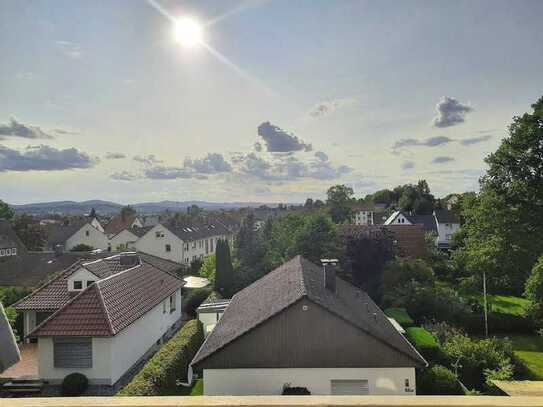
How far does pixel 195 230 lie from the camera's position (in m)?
55.3

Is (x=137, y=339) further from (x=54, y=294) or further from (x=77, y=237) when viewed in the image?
(x=77, y=237)

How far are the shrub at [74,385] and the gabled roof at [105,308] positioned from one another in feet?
5.08

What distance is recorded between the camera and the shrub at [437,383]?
13922 mm

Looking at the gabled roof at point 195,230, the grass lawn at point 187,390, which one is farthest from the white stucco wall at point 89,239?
the grass lawn at point 187,390

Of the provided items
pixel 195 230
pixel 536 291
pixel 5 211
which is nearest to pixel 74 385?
Answer: pixel 536 291

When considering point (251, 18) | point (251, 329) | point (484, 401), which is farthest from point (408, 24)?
point (251, 329)

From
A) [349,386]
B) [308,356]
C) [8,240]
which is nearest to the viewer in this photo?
[349,386]

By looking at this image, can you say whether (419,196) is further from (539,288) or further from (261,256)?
(539,288)

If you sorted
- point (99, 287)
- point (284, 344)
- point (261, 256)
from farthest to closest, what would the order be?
point (261, 256) → point (99, 287) → point (284, 344)

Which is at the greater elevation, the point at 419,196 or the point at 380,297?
the point at 419,196

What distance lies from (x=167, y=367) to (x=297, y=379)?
4.55 metres

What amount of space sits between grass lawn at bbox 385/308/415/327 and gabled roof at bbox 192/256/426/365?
470 cm

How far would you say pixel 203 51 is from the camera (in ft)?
34.5

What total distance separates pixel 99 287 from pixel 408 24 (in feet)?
51.3
